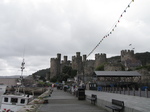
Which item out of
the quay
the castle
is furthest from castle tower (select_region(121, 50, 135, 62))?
the quay

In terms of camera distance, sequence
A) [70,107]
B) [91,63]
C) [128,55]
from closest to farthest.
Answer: [70,107]
[128,55]
[91,63]

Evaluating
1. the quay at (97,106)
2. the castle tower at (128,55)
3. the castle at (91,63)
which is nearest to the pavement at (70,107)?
the quay at (97,106)

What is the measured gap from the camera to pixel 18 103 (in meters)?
20.3

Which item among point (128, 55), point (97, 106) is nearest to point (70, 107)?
point (97, 106)

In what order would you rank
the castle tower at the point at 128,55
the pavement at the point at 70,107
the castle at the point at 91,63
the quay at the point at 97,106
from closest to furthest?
the quay at the point at 97,106 → the pavement at the point at 70,107 → the castle at the point at 91,63 → the castle tower at the point at 128,55

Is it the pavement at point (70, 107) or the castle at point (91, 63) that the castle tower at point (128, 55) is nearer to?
the castle at point (91, 63)

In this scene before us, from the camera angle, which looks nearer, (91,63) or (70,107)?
(70,107)

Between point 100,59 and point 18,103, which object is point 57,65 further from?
point 18,103

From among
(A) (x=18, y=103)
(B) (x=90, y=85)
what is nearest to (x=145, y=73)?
(B) (x=90, y=85)

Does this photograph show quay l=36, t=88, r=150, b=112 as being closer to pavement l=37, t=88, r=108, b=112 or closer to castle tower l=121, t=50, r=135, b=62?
pavement l=37, t=88, r=108, b=112

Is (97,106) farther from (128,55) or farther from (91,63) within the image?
(91,63)

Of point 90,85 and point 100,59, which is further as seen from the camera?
point 100,59

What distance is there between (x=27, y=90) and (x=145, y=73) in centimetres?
3782

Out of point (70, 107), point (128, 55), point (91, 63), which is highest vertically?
point (128, 55)
